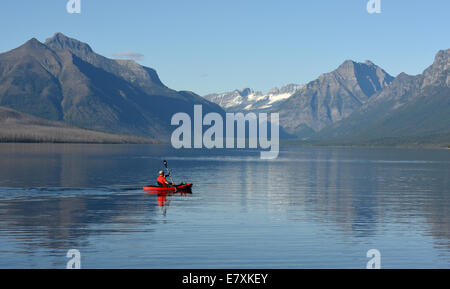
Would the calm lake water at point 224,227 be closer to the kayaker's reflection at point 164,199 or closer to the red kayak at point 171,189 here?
the kayaker's reflection at point 164,199

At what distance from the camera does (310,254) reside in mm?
43406

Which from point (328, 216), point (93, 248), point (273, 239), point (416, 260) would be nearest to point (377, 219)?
point (328, 216)

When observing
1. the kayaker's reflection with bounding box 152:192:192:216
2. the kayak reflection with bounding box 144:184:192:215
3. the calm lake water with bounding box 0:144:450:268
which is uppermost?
the kayak reflection with bounding box 144:184:192:215

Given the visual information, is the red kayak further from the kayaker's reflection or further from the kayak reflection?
the kayaker's reflection

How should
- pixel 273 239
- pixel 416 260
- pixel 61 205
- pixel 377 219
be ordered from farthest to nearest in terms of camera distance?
pixel 61 205 → pixel 377 219 → pixel 273 239 → pixel 416 260

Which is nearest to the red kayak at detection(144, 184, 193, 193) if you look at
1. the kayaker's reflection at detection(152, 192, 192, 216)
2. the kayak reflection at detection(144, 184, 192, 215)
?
the kayak reflection at detection(144, 184, 192, 215)

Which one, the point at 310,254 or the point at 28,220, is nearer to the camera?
the point at 310,254

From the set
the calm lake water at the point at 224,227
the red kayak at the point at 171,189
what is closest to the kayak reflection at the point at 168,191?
the red kayak at the point at 171,189

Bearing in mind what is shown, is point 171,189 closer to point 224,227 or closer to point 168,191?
point 168,191

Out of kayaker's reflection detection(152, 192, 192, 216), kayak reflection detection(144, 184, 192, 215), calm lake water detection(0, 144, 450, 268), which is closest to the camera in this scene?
calm lake water detection(0, 144, 450, 268)

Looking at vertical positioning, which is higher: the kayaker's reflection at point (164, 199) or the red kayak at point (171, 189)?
the red kayak at point (171, 189)
